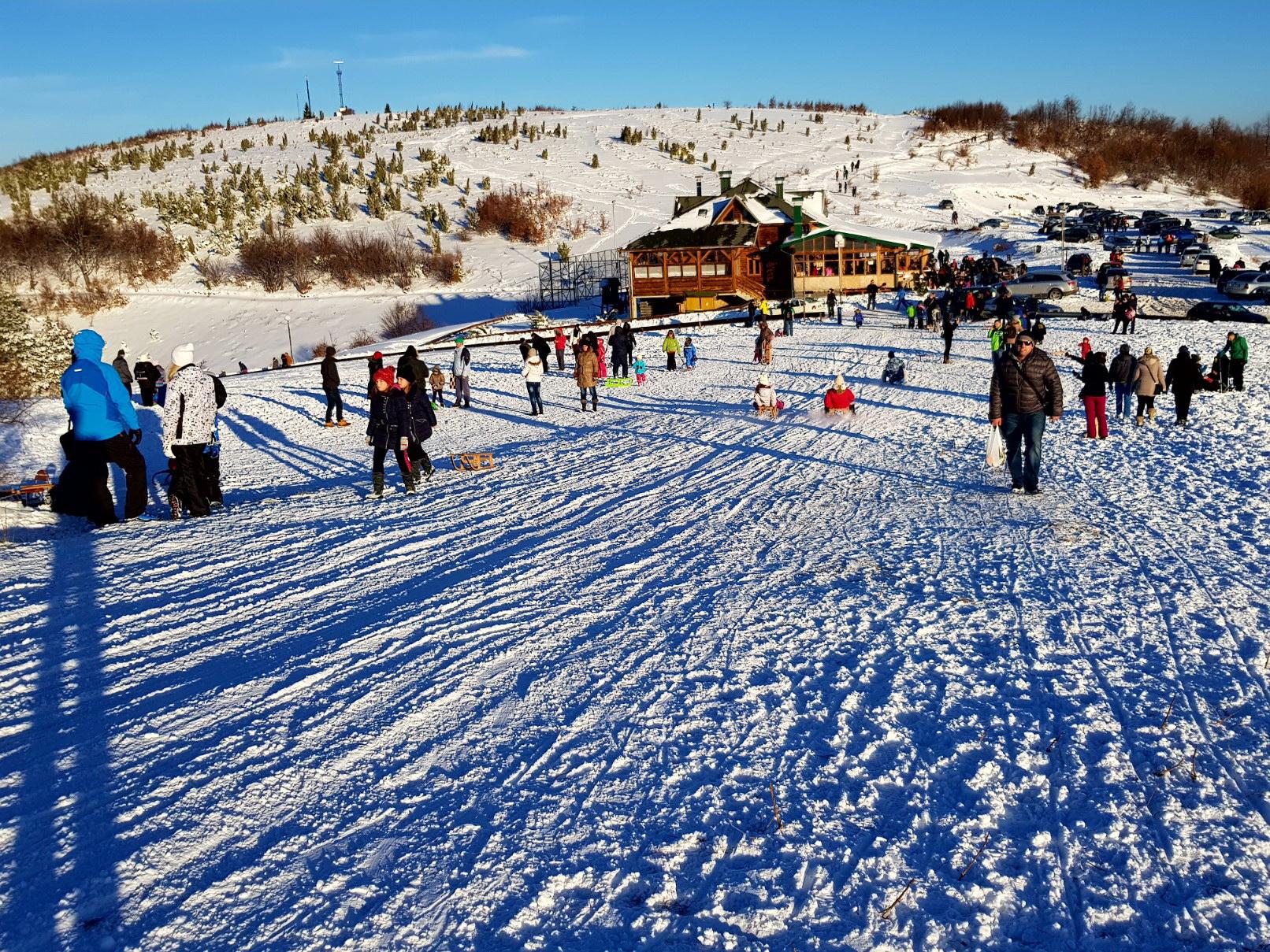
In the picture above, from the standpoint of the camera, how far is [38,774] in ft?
12.8

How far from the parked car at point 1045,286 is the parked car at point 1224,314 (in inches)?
250

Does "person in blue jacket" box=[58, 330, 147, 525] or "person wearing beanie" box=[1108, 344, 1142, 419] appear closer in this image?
"person in blue jacket" box=[58, 330, 147, 525]

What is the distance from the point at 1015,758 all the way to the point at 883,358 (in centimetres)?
1973

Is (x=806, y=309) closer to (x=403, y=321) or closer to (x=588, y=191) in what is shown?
(x=403, y=321)

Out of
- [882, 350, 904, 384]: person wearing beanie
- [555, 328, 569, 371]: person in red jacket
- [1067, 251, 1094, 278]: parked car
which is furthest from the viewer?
[1067, 251, 1094, 278]: parked car

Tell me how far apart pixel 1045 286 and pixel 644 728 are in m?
35.7

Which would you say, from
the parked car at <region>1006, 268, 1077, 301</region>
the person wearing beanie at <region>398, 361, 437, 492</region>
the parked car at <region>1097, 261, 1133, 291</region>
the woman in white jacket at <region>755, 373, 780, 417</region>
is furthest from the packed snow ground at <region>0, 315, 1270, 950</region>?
the parked car at <region>1006, 268, 1077, 301</region>

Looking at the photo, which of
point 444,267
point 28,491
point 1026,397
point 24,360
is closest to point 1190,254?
point 444,267

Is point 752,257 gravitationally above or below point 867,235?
below

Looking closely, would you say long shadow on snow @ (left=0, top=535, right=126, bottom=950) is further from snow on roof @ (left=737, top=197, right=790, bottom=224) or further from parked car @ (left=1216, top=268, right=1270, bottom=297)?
snow on roof @ (left=737, top=197, right=790, bottom=224)

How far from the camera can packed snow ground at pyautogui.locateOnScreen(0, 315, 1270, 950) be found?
3.21m

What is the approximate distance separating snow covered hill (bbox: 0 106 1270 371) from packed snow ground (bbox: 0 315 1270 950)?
95.9ft

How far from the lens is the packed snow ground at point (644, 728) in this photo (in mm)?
3207

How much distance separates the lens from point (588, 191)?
2527 inches
